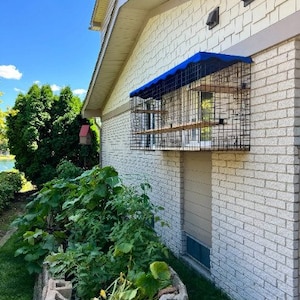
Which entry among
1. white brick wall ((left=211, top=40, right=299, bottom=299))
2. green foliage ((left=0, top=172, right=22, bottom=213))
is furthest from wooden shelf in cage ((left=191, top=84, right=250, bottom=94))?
green foliage ((left=0, top=172, right=22, bottom=213))

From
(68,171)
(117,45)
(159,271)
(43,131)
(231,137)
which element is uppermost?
(117,45)

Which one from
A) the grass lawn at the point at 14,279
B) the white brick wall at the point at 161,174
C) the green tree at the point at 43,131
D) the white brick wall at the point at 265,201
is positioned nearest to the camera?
the white brick wall at the point at 265,201

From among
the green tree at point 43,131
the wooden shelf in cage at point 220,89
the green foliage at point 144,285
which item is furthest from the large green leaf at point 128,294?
the green tree at point 43,131

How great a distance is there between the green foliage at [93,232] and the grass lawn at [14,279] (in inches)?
12.3

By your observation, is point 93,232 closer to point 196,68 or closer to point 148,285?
point 148,285

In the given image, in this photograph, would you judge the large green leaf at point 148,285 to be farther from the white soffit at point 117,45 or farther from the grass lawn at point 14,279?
the white soffit at point 117,45

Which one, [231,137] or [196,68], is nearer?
[231,137]

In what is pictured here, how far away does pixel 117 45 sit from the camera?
25.0ft

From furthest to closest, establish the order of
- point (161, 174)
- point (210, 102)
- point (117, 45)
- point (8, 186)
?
point (8, 186) < point (117, 45) < point (161, 174) < point (210, 102)

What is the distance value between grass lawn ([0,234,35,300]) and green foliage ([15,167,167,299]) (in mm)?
312

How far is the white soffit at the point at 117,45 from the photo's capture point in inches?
245

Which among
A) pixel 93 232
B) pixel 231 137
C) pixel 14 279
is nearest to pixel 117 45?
pixel 231 137

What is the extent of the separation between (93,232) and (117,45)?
505 centimetres

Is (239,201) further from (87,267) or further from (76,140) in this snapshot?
(76,140)
